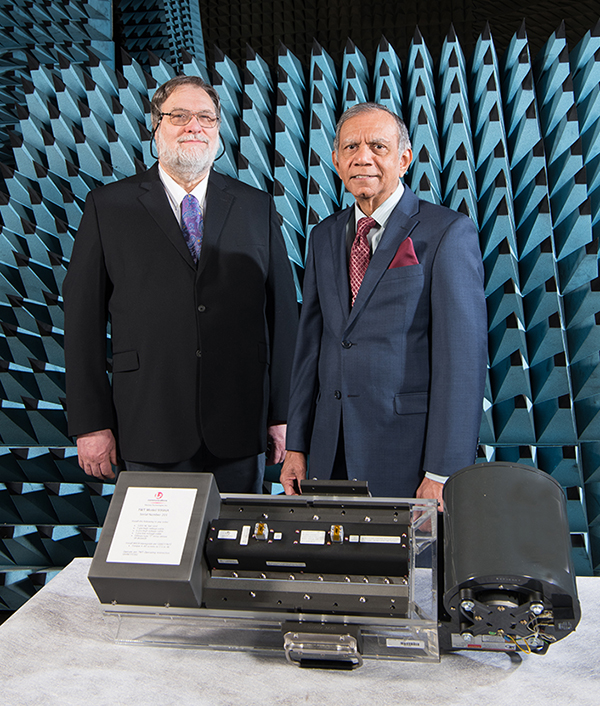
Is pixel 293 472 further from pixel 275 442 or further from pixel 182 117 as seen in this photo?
pixel 182 117

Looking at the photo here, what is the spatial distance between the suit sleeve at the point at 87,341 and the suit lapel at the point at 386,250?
71cm

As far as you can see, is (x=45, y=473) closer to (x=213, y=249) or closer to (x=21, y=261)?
(x=21, y=261)

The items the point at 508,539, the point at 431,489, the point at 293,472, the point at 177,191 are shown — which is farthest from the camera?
the point at 177,191

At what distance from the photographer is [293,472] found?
1.63 meters

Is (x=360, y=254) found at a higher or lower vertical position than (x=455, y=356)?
higher

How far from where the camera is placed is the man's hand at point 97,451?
1.75 m

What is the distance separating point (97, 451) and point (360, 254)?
34.1 inches

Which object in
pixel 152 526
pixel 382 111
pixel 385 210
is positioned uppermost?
pixel 382 111

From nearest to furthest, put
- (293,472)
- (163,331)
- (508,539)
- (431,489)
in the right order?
(508,539) → (431,489) → (293,472) → (163,331)

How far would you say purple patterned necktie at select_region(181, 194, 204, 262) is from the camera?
5.94 feet

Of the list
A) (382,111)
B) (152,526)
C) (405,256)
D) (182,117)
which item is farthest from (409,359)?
(182,117)

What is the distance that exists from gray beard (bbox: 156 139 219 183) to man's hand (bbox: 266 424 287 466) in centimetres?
74

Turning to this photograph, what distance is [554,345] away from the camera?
2445 millimetres

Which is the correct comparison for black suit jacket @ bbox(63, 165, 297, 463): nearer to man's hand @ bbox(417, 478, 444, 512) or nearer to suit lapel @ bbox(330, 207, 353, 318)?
suit lapel @ bbox(330, 207, 353, 318)
